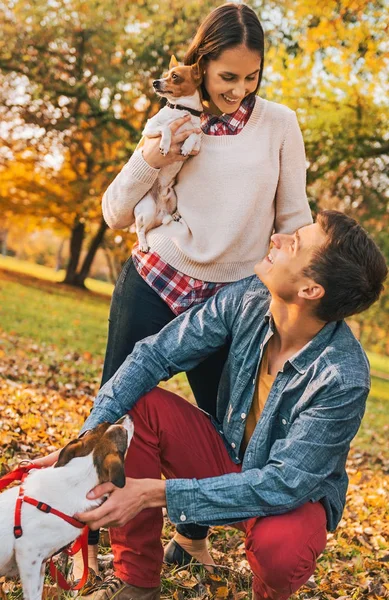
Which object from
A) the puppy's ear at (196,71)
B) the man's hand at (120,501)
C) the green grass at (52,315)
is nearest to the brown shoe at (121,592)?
the man's hand at (120,501)

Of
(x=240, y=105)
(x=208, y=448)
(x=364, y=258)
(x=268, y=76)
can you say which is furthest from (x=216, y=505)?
(x=268, y=76)

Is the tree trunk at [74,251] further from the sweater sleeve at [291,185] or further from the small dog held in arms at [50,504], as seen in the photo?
the small dog held in arms at [50,504]

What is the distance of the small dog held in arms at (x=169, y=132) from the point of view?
130 inches

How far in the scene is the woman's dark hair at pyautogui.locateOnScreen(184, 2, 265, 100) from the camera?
10.2 ft

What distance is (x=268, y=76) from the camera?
11742mm

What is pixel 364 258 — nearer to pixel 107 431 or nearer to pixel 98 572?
pixel 107 431

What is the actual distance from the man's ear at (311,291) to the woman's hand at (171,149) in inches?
34.8

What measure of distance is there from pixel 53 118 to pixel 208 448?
17342 millimetres

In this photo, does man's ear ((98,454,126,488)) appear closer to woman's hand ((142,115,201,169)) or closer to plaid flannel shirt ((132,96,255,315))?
plaid flannel shirt ((132,96,255,315))

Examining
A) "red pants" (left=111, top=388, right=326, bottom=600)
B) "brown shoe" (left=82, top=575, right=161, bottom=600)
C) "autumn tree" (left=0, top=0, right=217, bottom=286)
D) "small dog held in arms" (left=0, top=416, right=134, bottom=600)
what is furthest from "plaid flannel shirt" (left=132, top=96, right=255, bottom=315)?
"autumn tree" (left=0, top=0, right=217, bottom=286)

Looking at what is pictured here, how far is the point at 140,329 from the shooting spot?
349 centimetres

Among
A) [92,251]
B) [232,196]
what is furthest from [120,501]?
[92,251]

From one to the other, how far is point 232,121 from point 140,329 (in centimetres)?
115

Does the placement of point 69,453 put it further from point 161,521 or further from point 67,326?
point 67,326
